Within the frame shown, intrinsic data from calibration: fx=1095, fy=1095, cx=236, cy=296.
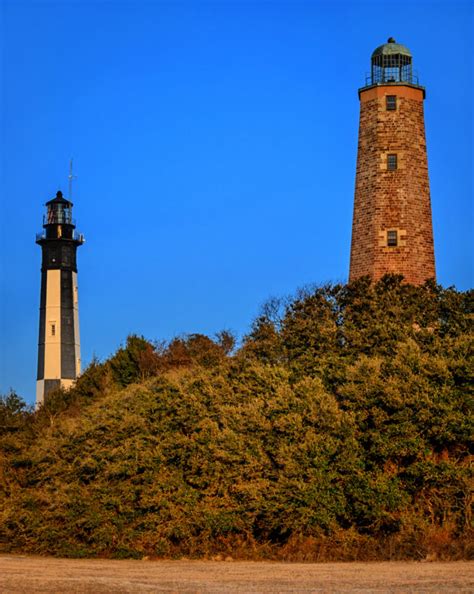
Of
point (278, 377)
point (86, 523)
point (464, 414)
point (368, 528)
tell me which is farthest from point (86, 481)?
point (464, 414)

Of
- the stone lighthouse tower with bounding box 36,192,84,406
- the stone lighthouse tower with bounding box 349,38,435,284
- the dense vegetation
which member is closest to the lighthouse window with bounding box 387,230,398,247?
the stone lighthouse tower with bounding box 349,38,435,284

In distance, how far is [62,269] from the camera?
54344mm

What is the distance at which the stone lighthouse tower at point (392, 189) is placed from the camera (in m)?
38.9

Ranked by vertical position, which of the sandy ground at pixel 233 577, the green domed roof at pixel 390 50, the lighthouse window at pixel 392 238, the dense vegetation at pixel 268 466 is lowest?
the sandy ground at pixel 233 577

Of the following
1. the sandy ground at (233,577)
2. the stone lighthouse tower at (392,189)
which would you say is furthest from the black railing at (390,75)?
the sandy ground at (233,577)

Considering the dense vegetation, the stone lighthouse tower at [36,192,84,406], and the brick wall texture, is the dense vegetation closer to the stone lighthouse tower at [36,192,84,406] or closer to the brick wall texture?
the brick wall texture

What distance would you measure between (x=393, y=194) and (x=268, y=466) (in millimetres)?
21952

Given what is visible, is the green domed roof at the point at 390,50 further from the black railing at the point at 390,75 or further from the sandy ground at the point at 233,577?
the sandy ground at the point at 233,577

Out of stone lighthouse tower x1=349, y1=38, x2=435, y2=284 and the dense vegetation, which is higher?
stone lighthouse tower x1=349, y1=38, x2=435, y2=284

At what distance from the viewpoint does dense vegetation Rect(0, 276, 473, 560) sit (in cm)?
1788

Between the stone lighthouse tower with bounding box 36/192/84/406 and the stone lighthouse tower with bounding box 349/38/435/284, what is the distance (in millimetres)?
18775

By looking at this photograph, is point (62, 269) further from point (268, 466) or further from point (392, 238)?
point (268, 466)

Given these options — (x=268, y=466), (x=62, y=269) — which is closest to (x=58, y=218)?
(x=62, y=269)

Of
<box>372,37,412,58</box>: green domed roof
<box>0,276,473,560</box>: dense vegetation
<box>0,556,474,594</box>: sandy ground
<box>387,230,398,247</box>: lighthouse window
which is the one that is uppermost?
<box>372,37,412,58</box>: green domed roof
